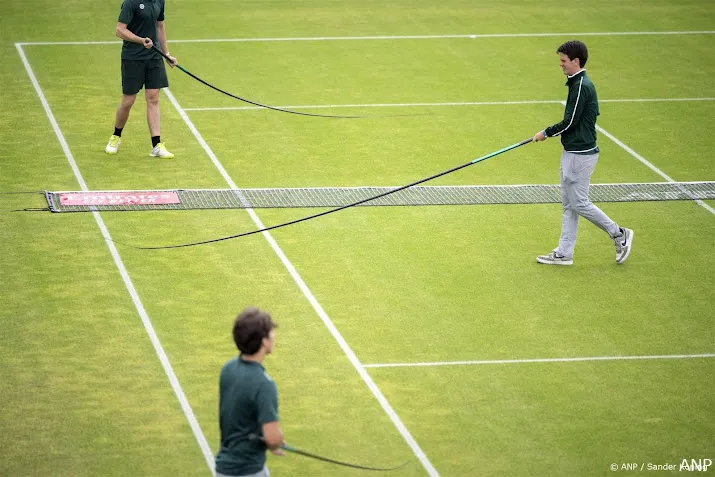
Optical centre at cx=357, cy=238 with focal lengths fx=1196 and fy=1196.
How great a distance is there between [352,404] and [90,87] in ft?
32.8

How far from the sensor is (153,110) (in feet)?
47.6

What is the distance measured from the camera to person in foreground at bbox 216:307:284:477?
20.6 ft

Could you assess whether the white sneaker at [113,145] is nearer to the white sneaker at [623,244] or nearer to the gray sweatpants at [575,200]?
the gray sweatpants at [575,200]

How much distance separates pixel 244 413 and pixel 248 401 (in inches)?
3.2

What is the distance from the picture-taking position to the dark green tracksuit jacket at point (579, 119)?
1145 centimetres

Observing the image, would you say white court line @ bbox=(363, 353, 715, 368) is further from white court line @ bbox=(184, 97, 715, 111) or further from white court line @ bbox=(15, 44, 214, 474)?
white court line @ bbox=(184, 97, 715, 111)

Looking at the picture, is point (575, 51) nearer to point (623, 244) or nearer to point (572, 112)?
point (572, 112)

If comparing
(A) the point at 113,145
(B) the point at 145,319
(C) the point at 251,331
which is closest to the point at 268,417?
(C) the point at 251,331

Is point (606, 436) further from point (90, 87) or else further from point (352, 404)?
point (90, 87)

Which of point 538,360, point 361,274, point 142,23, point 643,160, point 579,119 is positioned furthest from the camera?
point 643,160

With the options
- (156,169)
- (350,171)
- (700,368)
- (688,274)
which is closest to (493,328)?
(700,368)

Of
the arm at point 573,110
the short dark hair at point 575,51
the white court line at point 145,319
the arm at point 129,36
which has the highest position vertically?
the short dark hair at point 575,51

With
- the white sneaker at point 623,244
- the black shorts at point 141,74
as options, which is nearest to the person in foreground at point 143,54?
the black shorts at point 141,74

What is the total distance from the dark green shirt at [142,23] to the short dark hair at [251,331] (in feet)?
28.2
